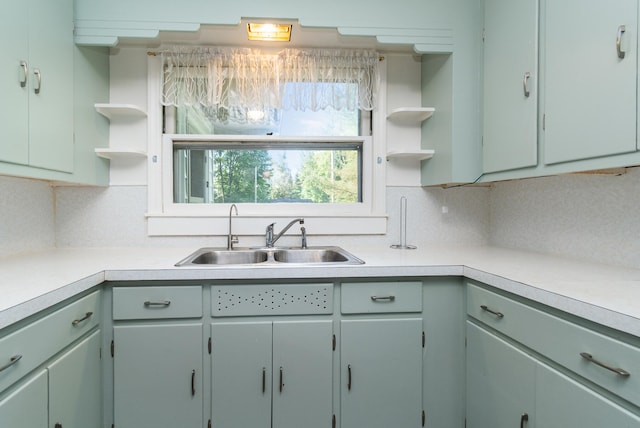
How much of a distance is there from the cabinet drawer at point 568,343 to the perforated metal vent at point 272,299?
0.69 meters

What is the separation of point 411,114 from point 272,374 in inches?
66.3

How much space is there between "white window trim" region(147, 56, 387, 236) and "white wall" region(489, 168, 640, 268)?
793 mm

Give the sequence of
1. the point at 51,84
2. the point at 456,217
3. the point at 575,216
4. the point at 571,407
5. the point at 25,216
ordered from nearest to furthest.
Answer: the point at 571,407
the point at 51,84
the point at 575,216
the point at 25,216
the point at 456,217

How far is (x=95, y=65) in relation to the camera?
1877 millimetres

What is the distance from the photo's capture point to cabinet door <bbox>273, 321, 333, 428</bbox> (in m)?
1.45

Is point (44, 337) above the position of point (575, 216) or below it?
below

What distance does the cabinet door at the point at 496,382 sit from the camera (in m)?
1.15

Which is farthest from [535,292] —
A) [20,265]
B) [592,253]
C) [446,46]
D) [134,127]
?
[134,127]

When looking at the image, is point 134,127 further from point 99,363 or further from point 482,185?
point 482,185

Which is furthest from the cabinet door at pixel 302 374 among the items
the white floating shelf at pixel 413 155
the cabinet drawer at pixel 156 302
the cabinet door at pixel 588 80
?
the cabinet door at pixel 588 80

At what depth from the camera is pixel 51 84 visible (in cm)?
151

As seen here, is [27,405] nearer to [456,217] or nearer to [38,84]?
[38,84]

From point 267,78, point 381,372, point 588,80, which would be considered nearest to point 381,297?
point 381,372

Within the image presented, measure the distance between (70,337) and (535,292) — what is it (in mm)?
1658
